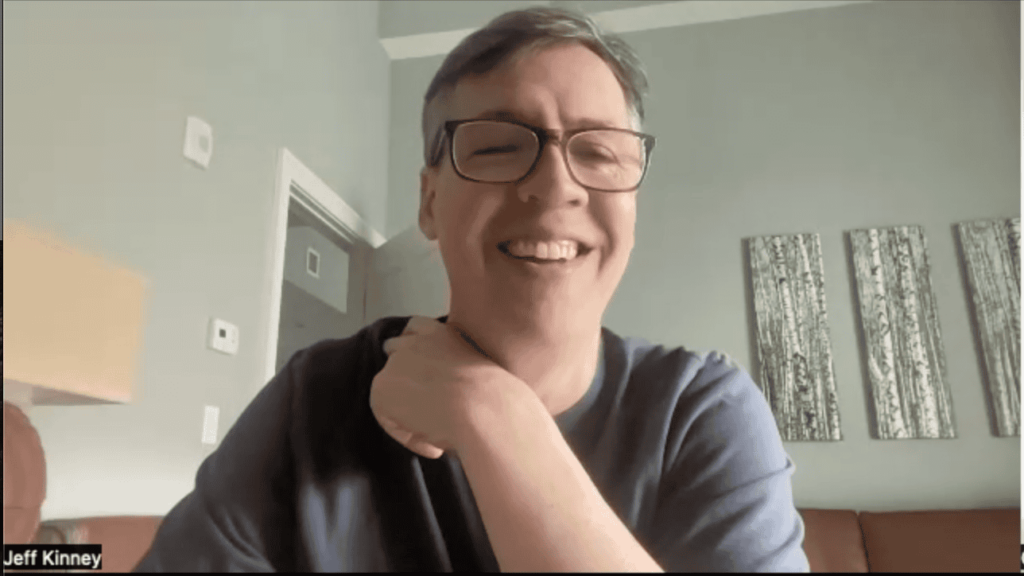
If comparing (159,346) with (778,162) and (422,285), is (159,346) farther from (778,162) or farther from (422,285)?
(778,162)

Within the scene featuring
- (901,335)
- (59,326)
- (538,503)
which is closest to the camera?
(538,503)

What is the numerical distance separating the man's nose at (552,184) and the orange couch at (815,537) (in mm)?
265

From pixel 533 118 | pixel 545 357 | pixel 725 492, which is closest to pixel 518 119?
pixel 533 118

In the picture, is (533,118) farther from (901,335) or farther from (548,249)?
(901,335)

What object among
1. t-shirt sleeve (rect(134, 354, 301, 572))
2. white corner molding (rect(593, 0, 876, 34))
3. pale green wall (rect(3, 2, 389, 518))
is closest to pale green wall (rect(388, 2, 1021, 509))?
white corner molding (rect(593, 0, 876, 34))

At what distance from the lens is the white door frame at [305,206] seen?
48cm

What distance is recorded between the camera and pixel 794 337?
0.50 meters

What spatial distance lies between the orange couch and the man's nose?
265 mm

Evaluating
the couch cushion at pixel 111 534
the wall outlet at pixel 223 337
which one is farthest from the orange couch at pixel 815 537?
the wall outlet at pixel 223 337

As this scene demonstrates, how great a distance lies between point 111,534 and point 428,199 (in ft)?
0.95

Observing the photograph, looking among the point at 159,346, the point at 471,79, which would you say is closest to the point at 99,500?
the point at 159,346

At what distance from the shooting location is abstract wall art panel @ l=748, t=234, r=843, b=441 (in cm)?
46

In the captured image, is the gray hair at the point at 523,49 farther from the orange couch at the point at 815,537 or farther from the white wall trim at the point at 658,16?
the orange couch at the point at 815,537

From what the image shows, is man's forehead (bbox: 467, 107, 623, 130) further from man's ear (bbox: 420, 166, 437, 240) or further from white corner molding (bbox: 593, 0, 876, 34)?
white corner molding (bbox: 593, 0, 876, 34)
